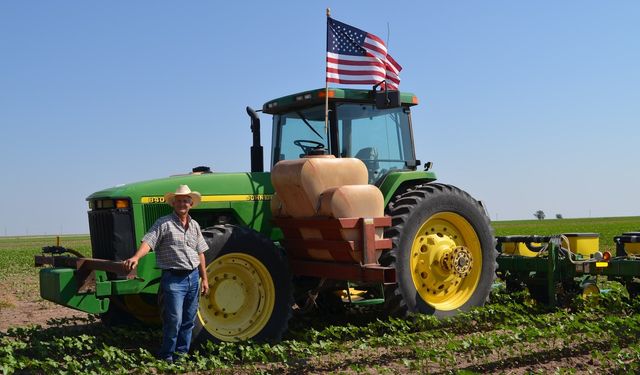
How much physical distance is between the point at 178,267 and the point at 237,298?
0.79 meters

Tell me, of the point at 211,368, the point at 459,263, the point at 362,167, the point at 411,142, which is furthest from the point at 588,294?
the point at 211,368

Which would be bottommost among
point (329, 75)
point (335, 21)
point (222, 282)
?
point (222, 282)

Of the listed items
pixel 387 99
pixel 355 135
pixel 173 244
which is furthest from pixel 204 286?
pixel 387 99

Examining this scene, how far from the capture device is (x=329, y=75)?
7543mm

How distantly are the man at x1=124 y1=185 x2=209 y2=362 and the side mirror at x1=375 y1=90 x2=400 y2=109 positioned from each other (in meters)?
2.21

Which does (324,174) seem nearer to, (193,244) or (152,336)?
(193,244)

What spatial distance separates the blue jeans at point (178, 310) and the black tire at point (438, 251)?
1.98 meters

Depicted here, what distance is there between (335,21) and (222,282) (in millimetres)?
3324

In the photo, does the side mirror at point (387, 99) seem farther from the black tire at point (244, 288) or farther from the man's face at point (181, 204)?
the man's face at point (181, 204)

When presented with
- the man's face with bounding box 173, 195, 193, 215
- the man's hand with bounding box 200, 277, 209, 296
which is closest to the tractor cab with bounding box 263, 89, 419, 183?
the man's face with bounding box 173, 195, 193, 215

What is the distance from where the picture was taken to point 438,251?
738cm

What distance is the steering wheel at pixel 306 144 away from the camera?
24.5 ft

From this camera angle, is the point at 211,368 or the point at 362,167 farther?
the point at 362,167

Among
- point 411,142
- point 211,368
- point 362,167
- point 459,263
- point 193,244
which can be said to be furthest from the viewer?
point 411,142
